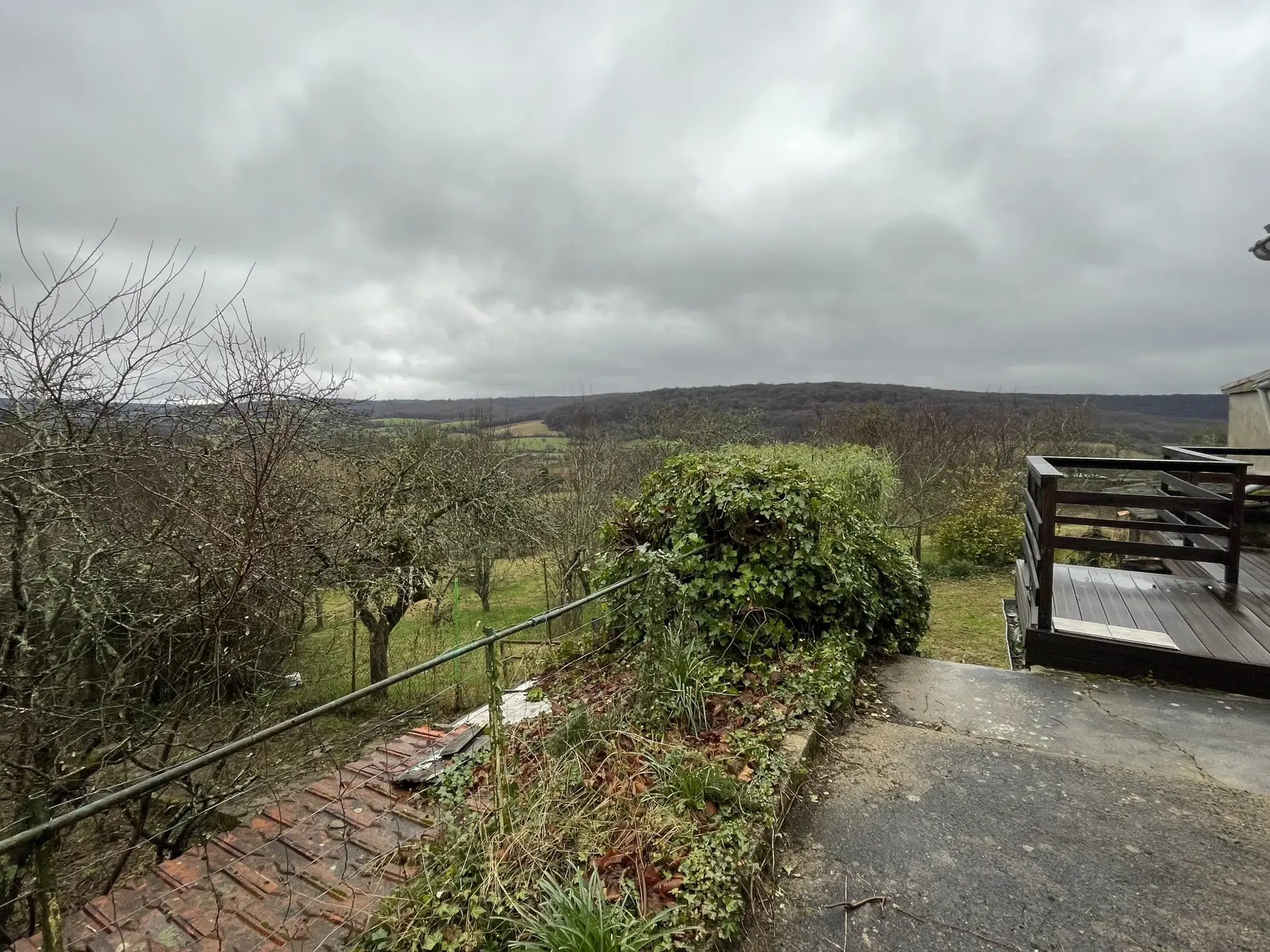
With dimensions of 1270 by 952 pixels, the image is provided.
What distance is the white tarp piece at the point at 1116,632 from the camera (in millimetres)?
4188

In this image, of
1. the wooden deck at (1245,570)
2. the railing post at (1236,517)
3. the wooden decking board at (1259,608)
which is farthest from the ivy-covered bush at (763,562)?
the wooden deck at (1245,570)

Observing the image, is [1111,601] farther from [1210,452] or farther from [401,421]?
[401,421]

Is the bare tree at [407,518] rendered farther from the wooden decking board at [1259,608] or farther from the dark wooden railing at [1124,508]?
the wooden decking board at [1259,608]

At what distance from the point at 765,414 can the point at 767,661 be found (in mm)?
22449

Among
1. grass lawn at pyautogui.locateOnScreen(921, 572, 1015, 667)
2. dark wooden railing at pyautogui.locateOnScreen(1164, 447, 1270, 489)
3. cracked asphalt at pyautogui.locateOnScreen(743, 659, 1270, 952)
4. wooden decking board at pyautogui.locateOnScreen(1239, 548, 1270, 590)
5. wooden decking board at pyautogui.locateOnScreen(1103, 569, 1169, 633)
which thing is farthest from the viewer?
grass lawn at pyautogui.locateOnScreen(921, 572, 1015, 667)

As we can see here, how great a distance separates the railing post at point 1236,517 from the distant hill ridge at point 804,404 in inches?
535

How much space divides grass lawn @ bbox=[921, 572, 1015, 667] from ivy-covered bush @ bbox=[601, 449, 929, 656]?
1566 millimetres

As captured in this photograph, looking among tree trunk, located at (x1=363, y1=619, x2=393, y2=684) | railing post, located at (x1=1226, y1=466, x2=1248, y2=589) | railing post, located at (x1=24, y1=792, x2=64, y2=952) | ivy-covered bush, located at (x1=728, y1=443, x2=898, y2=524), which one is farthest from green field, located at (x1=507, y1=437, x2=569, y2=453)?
railing post, located at (x1=24, y1=792, x2=64, y2=952)

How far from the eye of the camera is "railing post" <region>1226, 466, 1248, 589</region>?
4355 millimetres

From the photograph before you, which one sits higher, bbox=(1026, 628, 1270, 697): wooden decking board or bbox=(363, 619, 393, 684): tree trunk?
bbox=(1026, 628, 1270, 697): wooden decking board

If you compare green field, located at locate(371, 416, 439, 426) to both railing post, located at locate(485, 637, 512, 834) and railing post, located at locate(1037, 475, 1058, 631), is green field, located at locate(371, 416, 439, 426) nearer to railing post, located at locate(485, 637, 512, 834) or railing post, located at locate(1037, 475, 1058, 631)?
railing post, located at locate(485, 637, 512, 834)

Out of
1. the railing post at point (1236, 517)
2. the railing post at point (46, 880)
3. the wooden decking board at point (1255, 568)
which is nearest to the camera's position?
the railing post at point (46, 880)

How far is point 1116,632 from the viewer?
4.38m

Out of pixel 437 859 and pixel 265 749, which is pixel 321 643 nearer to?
pixel 265 749
